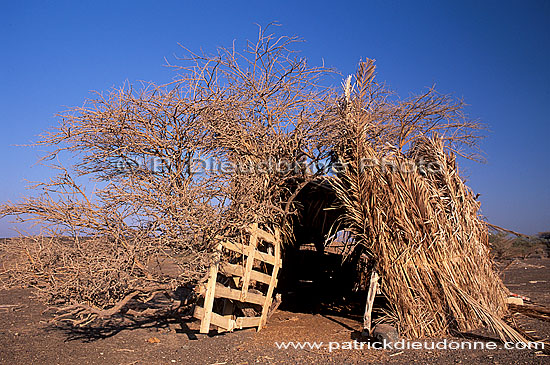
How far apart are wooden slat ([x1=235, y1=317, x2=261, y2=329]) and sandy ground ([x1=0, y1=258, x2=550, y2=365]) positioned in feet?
0.58

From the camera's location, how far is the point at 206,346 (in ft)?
21.4

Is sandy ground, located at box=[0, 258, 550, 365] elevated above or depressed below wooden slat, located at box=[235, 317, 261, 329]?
below

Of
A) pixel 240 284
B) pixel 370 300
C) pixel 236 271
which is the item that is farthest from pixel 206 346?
pixel 370 300

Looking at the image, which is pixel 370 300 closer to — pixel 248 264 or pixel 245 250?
pixel 248 264

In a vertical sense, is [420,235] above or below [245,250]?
above

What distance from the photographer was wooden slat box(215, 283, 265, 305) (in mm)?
6078

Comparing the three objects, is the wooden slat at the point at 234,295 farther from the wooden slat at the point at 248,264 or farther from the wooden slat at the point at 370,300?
the wooden slat at the point at 370,300

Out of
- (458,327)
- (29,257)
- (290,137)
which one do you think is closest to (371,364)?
(458,327)

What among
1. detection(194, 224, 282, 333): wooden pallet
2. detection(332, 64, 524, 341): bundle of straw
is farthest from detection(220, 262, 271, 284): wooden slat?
detection(332, 64, 524, 341): bundle of straw

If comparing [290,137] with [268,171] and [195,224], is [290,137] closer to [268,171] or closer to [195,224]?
[268,171]

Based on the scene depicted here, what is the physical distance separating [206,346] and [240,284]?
1084mm

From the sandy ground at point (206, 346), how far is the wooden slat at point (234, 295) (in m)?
0.56

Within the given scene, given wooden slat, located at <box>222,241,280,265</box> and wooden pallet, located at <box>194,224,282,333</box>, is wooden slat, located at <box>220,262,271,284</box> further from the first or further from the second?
wooden slat, located at <box>222,241,280,265</box>

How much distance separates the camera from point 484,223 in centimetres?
738
